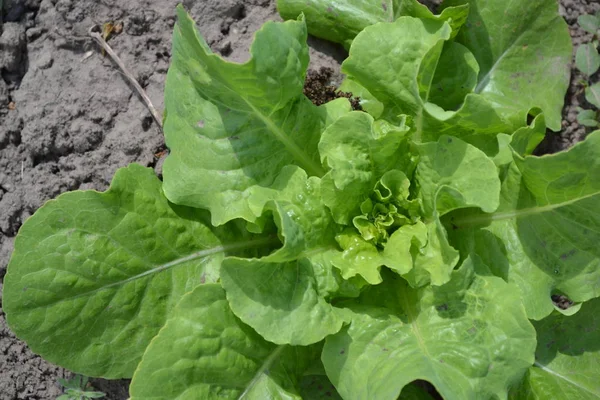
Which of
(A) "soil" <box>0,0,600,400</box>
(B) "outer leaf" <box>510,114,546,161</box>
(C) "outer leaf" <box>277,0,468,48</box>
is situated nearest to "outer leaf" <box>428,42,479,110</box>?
(C) "outer leaf" <box>277,0,468,48</box>

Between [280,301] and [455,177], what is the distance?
1.09 meters

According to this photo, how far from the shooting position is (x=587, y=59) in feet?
13.5

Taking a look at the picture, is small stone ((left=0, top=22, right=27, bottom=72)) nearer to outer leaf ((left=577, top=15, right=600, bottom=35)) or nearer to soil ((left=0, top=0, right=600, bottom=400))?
soil ((left=0, top=0, right=600, bottom=400))

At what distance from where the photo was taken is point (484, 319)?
9.98 ft

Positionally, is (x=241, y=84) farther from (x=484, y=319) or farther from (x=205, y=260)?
(x=484, y=319)

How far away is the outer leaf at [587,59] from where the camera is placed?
161 inches

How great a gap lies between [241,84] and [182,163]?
570mm

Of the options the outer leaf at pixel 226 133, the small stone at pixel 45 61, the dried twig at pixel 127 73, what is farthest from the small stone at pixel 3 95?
the outer leaf at pixel 226 133

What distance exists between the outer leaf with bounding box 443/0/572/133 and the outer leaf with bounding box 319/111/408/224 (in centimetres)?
96

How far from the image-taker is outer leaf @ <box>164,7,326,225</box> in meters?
3.15

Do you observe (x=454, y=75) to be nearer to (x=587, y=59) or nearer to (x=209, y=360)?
(x=587, y=59)

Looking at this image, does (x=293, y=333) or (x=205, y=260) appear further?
(x=205, y=260)

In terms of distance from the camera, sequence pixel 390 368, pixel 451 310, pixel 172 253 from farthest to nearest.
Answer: pixel 172 253
pixel 451 310
pixel 390 368

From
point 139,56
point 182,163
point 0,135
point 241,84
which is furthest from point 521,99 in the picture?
point 0,135
